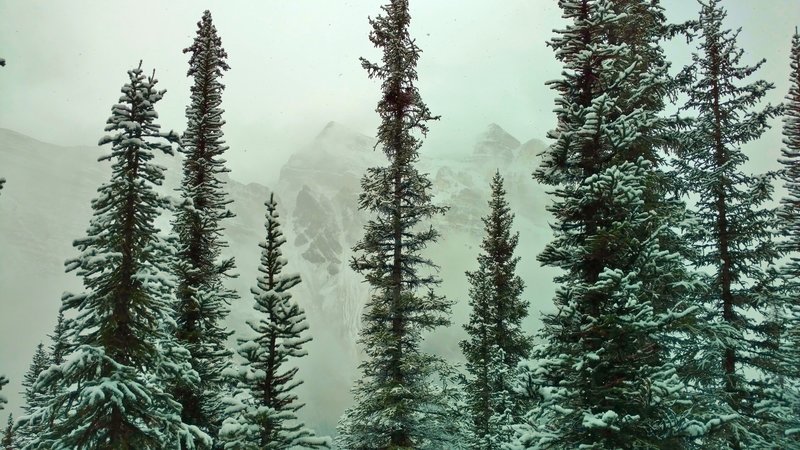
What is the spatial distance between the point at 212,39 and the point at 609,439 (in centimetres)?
1694

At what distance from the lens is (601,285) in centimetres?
778

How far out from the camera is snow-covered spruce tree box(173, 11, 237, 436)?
13.5 metres

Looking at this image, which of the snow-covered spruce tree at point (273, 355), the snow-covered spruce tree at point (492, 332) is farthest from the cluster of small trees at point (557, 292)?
the snow-covered spruce tree at point (492, 332)

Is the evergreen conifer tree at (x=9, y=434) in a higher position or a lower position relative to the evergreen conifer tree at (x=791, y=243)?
lower

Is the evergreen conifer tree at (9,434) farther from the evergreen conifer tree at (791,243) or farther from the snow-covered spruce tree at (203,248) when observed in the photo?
the evergreen conifer tree at (791,243)

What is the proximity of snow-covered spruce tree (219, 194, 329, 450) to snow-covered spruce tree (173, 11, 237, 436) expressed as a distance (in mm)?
7052

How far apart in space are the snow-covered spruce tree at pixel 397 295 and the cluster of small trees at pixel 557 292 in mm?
67

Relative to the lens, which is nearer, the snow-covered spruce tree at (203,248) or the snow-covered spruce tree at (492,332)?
the snow-covered spruce tree at (203,248)

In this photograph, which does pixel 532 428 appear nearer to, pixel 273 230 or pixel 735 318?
pixel 273 230

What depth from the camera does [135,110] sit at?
9094 mm

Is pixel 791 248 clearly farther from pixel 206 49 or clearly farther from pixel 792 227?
pixel 206 49

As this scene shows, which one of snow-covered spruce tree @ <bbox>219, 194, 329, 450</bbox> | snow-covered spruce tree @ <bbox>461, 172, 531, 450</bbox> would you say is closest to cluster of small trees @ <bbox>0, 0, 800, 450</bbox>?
snow-covered spruce tree @ <bbox>219, 194, 329, 450</bbox>

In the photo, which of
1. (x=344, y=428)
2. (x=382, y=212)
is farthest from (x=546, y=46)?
(x=344, y=428)

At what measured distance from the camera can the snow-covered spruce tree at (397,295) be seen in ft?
45.1
